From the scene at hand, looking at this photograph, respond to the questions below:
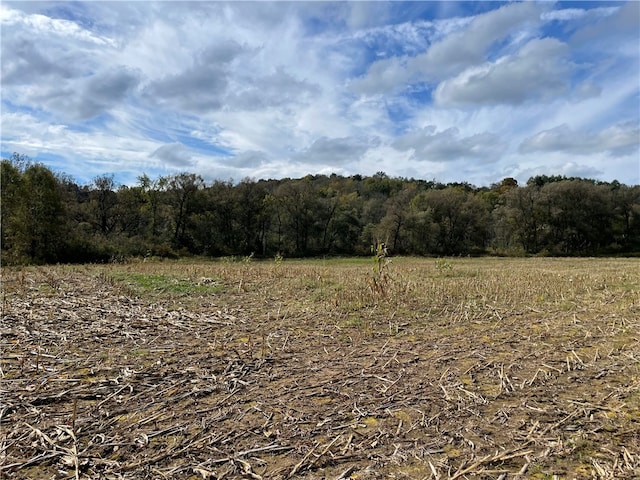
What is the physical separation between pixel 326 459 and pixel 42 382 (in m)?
3.70

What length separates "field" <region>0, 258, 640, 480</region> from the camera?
3.73 metres

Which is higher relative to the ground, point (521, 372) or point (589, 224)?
point (589, 224)

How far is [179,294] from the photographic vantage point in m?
12.3

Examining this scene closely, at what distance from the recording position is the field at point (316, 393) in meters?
3.73

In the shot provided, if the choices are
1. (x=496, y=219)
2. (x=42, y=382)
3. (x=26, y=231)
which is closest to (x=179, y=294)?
(x=42, y=382)

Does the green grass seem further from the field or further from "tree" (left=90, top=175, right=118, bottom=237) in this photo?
"tree" (left=90, top=175, right=118, bottom=237)

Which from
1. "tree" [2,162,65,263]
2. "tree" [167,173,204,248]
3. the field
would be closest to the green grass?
Answer: the field

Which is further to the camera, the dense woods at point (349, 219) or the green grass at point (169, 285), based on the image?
the dense woods at point (349, 219)

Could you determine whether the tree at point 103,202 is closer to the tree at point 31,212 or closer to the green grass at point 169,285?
the tree at point 31,212

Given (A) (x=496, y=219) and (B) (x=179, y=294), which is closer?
(B) (x=179, y=294)

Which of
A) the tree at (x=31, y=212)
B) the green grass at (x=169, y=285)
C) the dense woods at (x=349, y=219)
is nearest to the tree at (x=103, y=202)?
the dense woods at (x=349, y=219)

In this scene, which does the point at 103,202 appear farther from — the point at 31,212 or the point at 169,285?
the point at 169,285

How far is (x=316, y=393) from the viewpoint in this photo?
5.18 m

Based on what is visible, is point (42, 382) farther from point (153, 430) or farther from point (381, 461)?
point (381, 461)
